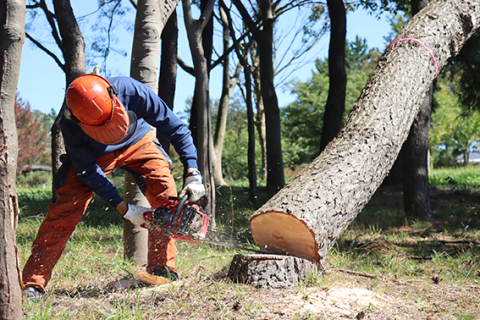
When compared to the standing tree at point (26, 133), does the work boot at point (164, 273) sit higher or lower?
lower

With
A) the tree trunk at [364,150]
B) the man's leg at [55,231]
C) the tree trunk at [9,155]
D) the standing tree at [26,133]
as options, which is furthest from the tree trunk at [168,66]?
the standing tree at [26,133]

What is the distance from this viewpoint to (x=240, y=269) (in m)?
2.82

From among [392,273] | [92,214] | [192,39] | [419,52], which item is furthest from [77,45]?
[392,273]

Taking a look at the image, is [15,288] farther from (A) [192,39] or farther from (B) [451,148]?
(B) [451,148]

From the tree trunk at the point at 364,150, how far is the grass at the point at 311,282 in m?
0.40

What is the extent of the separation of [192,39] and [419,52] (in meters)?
2.56

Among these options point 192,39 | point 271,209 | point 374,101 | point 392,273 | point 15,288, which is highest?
point 192,39

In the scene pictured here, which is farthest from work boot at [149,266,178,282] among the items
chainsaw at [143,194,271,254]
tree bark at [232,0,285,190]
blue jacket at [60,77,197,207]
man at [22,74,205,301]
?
tree bark at [232,0,285,190]

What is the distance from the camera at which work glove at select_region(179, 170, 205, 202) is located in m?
2.85

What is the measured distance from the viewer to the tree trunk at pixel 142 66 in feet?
11.4

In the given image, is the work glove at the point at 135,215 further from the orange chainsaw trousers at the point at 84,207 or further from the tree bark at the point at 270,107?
the tree bark at the point at 270,107

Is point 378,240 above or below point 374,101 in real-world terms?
below

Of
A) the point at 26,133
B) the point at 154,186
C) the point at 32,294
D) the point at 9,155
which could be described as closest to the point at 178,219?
the point at 154,186

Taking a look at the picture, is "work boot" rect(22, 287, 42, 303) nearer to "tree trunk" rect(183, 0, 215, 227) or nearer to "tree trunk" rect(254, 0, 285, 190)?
"tree trunk" rect(183, 0, 215, 227)
